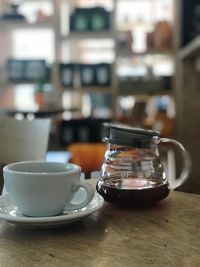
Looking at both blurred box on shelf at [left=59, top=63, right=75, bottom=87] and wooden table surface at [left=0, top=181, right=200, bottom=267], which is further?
blurred box on shelf at [left=59, top=63, right=75, bottom=87]

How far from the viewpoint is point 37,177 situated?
26.7 inches

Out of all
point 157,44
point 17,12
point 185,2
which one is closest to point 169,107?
point 157,44

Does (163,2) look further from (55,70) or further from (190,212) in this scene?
(190,212)

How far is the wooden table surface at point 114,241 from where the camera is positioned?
22.0 inches

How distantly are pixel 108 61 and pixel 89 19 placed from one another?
44 cm

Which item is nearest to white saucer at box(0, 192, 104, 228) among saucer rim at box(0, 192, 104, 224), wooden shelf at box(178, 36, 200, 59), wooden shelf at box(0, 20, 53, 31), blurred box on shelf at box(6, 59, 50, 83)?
saucer rim at box(0, 192, 104, 224)

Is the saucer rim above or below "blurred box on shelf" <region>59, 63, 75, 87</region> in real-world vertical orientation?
below

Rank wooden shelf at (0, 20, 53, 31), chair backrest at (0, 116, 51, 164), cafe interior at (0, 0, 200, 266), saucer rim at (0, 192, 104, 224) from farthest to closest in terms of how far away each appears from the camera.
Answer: wooden shelf at (0, 20, 53, 31)
cafe interior at (0, 0, 200, 266)
chair backrest at (0, 116, 51, 164)
saucer rim at (0, 192, 104, 224)

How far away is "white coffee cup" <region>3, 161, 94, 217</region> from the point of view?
0.68 metres

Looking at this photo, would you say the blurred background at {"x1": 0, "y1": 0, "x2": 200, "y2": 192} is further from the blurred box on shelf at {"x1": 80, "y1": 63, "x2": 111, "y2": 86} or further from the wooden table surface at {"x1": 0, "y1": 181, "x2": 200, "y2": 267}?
the wooden table surface at {"x1": 0, "y1": 181, "x2": 200, "y2": 267}

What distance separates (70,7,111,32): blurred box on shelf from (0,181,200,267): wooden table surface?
3.66 meters

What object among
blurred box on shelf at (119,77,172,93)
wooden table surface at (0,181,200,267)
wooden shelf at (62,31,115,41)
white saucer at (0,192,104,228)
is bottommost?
wooden table surface at (0,181,200,267)

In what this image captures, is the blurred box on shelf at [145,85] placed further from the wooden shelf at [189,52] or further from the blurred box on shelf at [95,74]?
the wooden shelf at [189,52]

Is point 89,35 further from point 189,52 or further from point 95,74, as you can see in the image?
point 189,52
